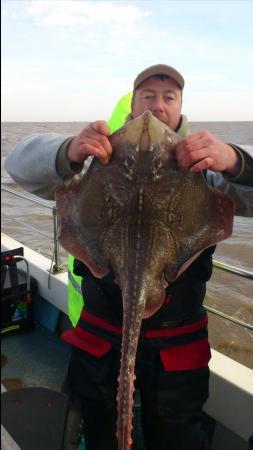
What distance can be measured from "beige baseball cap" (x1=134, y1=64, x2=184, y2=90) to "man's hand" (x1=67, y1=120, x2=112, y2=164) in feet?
2.48

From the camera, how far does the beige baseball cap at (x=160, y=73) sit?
2.39 meters

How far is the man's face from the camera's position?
2.38m

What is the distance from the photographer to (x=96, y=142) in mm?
1759

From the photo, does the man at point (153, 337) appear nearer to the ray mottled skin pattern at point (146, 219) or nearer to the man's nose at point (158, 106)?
the man's nose at point (158, 106)

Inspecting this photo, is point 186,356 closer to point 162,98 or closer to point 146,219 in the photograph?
point 146,219

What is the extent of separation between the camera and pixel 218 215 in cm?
178

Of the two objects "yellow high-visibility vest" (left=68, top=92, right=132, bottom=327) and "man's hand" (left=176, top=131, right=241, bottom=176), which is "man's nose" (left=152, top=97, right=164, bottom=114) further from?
"man's hand" (left=176, top=131, right=241, bottom=176)

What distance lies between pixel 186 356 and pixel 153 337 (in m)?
0.22

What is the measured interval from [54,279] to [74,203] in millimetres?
2638

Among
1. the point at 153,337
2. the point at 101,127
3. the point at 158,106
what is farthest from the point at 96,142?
the point at 153,337

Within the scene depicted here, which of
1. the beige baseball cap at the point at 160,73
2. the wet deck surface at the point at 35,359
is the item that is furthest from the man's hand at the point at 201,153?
the wet deck surface at the point at 35,359

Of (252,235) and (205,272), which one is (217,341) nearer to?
(252,235)

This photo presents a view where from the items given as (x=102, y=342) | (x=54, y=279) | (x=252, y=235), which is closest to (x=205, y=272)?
(x=102, y=342)

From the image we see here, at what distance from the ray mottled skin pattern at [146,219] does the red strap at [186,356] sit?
1.89 ft
